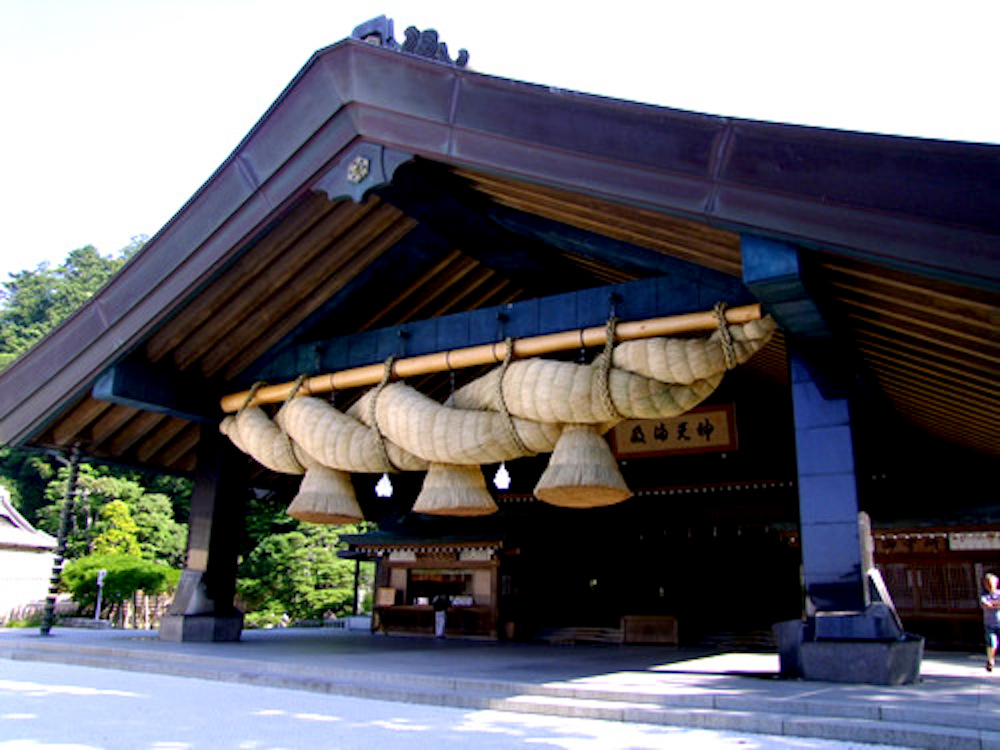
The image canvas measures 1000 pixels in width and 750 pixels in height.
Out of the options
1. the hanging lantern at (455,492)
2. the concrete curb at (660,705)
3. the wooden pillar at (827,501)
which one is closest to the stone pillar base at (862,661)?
the wooden pillar at (827,501)

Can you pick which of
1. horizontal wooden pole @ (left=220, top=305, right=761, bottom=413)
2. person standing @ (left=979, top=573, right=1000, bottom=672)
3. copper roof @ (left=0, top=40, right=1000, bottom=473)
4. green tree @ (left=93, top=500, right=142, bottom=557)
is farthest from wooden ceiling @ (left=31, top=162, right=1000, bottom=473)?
green tree @ (left=93, top=500, right=142, bottom=557)

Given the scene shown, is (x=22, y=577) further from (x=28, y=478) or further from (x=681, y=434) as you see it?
(x=681, y=434)

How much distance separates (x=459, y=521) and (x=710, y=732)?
34.1ft

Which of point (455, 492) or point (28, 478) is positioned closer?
point (455, 492)

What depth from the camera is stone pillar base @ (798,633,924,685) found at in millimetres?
5602

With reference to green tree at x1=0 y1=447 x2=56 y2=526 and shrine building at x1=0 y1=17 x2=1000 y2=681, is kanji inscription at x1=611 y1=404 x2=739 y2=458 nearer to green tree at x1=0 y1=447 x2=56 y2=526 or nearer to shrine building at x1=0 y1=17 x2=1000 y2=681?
shrine building at x1=0 y1=17 x2=1000 y2=681

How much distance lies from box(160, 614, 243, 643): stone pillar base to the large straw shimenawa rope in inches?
96.0

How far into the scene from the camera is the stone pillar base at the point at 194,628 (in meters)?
9.66

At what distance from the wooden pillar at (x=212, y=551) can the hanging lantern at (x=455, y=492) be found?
11.9 feet

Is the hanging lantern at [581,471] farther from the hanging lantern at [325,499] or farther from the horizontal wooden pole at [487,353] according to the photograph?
the hanging lantern at [325,499]

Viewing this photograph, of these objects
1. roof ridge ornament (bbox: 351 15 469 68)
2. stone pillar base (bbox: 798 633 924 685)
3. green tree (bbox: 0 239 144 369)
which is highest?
green tree (bbox: 0 239 144 369)

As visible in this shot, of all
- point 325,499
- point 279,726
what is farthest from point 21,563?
point 279,726

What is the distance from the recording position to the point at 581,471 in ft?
23.1

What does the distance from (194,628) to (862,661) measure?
25.6ft
